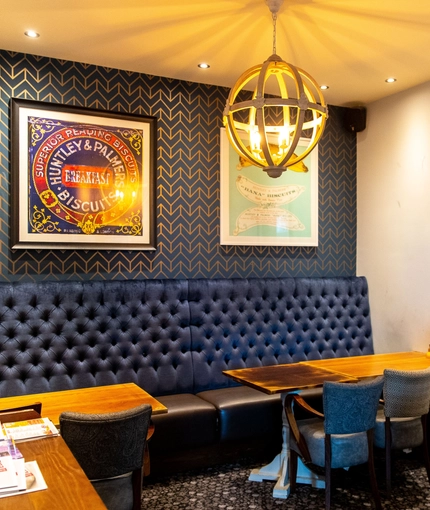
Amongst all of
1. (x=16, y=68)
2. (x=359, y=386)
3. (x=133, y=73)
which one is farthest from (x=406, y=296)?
(x=16, y=68)

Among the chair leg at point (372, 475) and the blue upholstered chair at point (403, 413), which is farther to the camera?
the blue upholstered chair at point (403, 413)

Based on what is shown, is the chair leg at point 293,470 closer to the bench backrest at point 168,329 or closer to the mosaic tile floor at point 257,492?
the mosaic tile floor at point 257,492

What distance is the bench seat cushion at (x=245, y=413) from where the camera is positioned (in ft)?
11.8

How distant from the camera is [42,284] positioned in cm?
364

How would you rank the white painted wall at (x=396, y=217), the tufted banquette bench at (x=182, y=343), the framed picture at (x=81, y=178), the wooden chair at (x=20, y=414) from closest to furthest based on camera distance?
the wooden chair at (x=20, y=414), the tufted banquette bench at (x=182, y=343), the framed picture at (x=81, y=178), the white painted wall at (x=396, y=217)

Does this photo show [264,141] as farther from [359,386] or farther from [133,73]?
[133,73]

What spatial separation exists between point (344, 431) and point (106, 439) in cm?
143

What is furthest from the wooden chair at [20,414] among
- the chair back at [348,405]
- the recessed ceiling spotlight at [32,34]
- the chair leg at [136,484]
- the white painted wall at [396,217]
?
the white painted wall at [396,217]

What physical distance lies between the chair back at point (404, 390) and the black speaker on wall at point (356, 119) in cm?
271

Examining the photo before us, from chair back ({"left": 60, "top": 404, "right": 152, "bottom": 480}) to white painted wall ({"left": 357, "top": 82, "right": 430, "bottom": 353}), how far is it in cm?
307

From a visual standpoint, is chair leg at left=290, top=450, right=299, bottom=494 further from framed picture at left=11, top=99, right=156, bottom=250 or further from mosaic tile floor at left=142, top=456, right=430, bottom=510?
framed picture at left=11, top=99, right=156, bottom=250

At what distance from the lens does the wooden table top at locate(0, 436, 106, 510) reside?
1350mm

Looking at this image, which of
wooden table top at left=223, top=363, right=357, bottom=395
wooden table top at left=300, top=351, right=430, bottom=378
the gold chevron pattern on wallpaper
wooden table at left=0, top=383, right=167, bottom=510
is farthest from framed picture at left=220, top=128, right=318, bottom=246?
wooden table at left=0, top=383, right=167, bottom=510

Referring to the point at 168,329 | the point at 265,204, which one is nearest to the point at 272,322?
the point at 168,329
